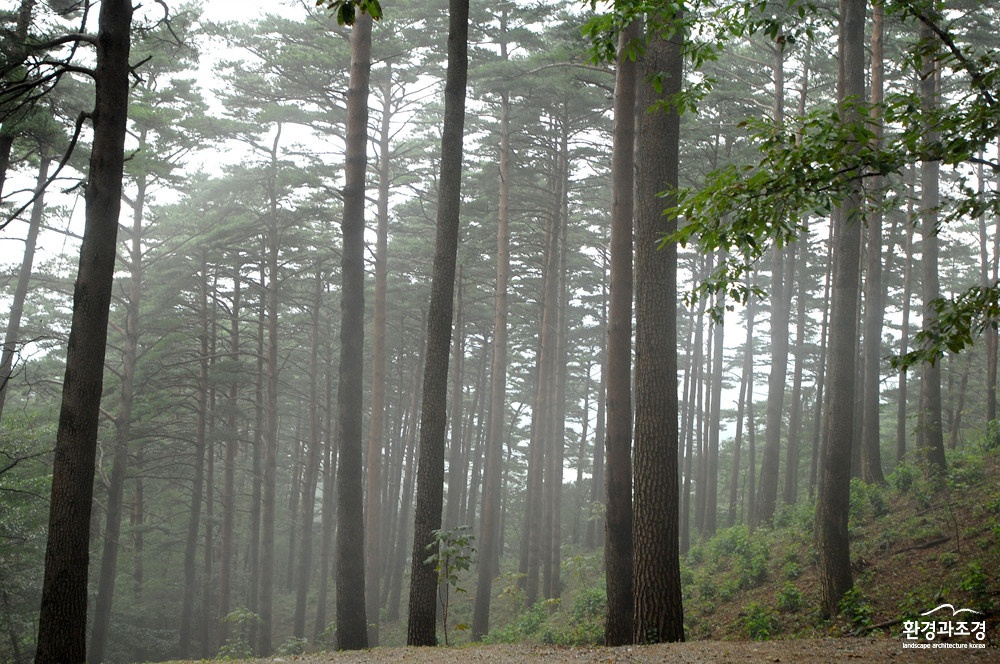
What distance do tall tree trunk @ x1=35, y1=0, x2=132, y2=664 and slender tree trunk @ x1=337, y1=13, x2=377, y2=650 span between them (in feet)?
14.3

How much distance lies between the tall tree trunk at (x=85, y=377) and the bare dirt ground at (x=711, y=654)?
2560mm

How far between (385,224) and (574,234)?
26.3 ft

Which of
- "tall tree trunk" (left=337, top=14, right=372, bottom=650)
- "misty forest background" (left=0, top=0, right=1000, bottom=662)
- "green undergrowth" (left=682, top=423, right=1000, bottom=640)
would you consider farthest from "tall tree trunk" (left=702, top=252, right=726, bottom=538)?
"tall tree trunk" (left=337, top=14, right=372, bottom=650)

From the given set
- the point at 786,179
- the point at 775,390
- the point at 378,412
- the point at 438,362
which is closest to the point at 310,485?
the point at 378,412

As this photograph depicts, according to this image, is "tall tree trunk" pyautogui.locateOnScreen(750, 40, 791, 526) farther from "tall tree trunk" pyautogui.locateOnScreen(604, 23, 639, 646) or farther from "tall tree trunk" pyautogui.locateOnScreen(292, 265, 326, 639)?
"tall tree trunk" pyautogui.locateOnScreen(292, 265, 326, 639)

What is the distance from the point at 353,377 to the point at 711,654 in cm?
731

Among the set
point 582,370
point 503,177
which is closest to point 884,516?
point 503,177

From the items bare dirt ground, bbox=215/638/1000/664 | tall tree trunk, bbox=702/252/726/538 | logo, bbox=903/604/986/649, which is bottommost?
bare dirt ground, bbox=215/638/1000/664

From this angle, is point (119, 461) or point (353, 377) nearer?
point (353, 377)

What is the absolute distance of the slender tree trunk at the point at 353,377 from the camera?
1107cm

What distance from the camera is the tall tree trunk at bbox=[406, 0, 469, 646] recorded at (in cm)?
946

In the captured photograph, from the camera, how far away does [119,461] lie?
18609mm

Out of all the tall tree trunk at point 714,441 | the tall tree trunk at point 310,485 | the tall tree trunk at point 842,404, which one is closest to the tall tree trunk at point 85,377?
the tall tree trunk at point 842,404

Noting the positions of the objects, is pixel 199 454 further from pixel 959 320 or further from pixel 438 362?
pixel 959 320
